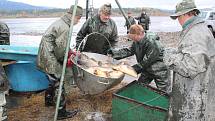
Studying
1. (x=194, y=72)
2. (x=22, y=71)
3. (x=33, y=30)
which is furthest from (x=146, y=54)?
(x=33, y=30)

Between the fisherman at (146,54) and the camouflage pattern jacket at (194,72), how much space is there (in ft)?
6.78

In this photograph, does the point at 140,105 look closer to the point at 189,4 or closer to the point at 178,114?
the point at 178,114

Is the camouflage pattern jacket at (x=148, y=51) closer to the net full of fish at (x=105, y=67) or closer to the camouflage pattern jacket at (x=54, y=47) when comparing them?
the net full of fish at (x=105, y=67)

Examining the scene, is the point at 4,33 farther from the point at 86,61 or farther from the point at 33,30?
the point at 33,30

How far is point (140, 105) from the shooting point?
5.05 m

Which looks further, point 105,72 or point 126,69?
point 126,69

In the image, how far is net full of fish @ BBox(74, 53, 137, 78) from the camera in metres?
5.36

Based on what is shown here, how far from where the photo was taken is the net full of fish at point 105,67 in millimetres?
5359

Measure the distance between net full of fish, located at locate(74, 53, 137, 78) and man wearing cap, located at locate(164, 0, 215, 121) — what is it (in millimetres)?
1739

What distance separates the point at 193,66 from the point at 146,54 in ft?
8.40

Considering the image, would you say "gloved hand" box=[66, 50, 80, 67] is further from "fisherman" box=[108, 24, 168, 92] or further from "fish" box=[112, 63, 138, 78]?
"fisherman" box=[108, 24, 168, 92]

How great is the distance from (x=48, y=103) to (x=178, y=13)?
145 inches

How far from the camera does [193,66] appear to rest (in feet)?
10.9

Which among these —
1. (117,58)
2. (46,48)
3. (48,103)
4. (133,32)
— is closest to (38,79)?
(48,103)
